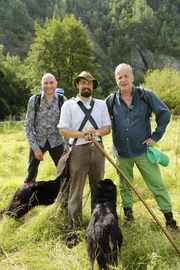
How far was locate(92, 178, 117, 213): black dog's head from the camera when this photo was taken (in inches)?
123

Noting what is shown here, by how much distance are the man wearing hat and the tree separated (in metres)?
24.7

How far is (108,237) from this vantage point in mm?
2568

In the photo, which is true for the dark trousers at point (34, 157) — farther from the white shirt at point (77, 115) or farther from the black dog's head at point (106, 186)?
the black dog's head at point (106, 186)

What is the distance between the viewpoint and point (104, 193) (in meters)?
3.15

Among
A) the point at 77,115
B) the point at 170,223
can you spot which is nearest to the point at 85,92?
the point at 77,115

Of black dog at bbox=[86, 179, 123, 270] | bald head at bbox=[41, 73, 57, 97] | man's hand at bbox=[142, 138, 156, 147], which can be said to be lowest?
black dog at bbox=[86, 179, 123, 270]

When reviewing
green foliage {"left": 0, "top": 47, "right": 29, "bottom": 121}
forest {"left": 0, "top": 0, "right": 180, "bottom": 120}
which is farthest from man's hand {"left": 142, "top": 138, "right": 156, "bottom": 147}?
forest {"left": 0, "top": 0, "right": 180, "bottom": 120}

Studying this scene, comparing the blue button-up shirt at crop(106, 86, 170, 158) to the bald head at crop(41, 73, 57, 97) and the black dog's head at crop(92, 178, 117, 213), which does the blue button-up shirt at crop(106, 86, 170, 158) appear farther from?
the bald head at crop(41, 73, 57, 97)

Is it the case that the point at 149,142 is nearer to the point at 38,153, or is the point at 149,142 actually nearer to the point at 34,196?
the point at 38,153

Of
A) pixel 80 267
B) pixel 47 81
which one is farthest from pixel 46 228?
pixel 47 81

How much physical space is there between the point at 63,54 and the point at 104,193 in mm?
26544

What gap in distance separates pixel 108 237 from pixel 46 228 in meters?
1.20

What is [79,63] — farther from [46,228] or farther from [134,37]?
[134,37]

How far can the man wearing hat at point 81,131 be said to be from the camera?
3.14 metres
